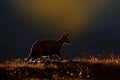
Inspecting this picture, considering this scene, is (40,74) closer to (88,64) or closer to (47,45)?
(88,64)

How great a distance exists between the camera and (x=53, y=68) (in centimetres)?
2378

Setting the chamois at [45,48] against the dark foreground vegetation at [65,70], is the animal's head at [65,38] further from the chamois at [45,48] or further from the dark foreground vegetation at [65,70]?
the dark foreground vegetation at [65,70]

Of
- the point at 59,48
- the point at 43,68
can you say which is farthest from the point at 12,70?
the point at 59,48

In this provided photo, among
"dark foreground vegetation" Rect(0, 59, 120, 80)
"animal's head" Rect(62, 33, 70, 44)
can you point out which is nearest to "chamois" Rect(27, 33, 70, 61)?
"animal's head" Rect(62, 33, 70, 44)

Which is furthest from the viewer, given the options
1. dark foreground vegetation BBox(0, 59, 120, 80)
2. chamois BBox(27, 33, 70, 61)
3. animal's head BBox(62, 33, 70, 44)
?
animal's head BBox(62, 33, 70, 44)

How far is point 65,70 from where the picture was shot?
23.2 m

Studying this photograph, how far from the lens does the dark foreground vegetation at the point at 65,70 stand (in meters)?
21.6

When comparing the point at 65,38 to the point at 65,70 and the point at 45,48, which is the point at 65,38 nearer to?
the point at 45,48

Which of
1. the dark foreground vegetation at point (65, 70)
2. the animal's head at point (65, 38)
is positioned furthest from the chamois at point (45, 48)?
the dark foreground vegetation at point (65, 70)

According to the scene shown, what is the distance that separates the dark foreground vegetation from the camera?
21625 millimetres

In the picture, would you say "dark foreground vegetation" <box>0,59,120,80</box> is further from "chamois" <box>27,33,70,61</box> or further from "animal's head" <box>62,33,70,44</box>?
"animal's head" <box>62,33,70,44</box>

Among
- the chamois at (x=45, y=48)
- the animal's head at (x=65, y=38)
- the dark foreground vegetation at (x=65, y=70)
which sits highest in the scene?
the animal's head at (x=65, y=38)

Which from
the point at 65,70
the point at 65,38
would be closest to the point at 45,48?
the point at 65,38

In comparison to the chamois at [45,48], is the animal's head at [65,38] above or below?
above
